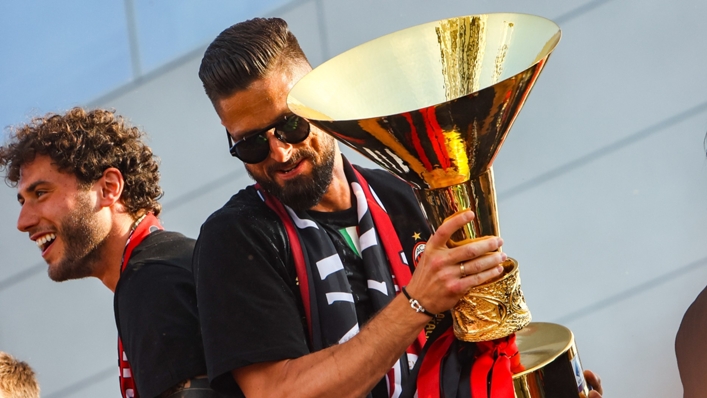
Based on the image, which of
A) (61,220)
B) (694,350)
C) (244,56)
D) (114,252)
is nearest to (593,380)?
(694,350)

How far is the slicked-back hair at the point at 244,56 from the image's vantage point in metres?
1.96

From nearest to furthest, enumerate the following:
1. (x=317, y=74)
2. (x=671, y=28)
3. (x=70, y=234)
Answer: (x=317, y=74)
(x=70, y=234)
(x=671, y=28)

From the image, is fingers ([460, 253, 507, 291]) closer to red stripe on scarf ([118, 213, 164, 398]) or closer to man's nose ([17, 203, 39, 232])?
red stripe on scarf ([118, 213, 164, 398])

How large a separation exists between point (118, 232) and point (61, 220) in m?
0.22

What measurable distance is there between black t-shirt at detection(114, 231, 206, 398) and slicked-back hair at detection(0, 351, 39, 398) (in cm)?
106

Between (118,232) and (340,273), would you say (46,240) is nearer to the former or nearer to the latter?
(118,232)

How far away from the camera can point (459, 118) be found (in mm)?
1457

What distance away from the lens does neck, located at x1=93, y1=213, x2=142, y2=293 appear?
2658mm

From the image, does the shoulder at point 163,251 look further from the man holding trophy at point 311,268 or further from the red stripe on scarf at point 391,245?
the red stripe on scarf at point 391,245

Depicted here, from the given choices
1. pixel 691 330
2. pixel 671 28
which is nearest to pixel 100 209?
pixel 691 330

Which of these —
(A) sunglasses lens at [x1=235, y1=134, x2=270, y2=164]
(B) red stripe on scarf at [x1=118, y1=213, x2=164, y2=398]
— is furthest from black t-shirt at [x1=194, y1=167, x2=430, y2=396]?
(B) red stripe on scarf at [x1=118, y1=213, x2=164, y2=398]

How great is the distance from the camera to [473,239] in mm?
1526

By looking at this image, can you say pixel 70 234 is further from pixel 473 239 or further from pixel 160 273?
pixel 473 239

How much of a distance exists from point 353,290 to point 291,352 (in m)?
0.25
